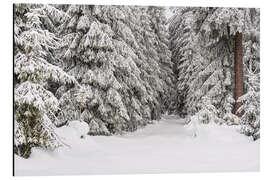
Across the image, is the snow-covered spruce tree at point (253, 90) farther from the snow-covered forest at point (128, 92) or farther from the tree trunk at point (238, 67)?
the tree trunk at point (238, 67)

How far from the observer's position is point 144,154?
243 inches

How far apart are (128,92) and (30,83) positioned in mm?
3558

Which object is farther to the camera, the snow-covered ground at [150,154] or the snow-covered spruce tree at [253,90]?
the snow-covered spruce tree at [253,90]

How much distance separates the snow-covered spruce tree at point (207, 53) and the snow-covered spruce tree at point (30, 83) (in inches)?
114

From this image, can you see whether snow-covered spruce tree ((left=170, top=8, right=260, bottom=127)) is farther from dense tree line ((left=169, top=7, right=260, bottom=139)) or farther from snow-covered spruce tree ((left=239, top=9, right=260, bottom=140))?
snow-covered spruce tree ((left=239, top=9, right=260, bottom=140))

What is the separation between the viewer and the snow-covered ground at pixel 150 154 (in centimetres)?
567

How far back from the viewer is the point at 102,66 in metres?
7.54

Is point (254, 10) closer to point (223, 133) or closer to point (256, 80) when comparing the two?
point (256, 80)

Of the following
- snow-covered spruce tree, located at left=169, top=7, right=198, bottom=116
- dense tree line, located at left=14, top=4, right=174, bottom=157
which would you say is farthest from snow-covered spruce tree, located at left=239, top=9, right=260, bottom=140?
dense tree line, located at left=14, top=4, right=174, bottom=157

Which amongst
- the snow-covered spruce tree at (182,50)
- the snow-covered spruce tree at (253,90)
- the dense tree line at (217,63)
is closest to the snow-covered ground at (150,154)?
the snow-covered spruce tree at (253,90)

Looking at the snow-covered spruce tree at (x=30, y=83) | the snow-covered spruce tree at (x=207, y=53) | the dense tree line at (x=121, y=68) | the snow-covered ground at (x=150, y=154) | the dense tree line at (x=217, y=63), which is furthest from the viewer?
the snow-covered spruce tree at (x=207, y=53)

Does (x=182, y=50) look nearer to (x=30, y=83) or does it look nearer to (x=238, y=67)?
(x=238, y=67)

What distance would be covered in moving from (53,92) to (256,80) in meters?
3.82
